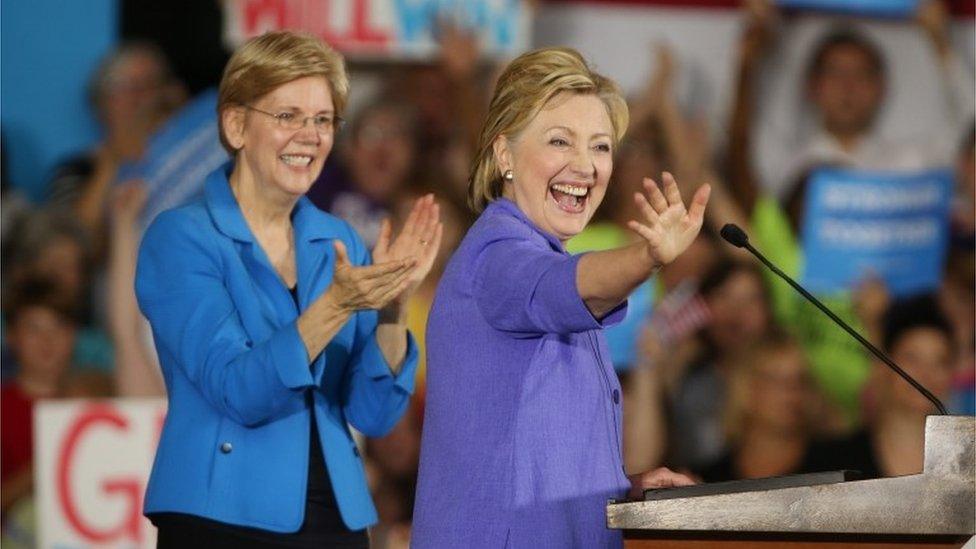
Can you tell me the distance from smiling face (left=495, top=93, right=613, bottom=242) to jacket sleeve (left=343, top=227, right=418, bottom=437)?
1.97 feet

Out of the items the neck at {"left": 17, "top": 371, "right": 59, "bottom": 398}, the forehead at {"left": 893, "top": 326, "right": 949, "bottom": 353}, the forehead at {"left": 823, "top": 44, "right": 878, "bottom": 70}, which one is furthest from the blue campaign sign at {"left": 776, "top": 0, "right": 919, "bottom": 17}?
the neck at {"left": 17, "top": 371, "right": 59, "bottom": 398}

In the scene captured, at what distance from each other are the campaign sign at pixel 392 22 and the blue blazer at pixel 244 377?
250cm

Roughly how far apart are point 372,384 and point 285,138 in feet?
1.45

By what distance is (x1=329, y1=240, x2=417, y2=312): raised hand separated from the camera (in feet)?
8.09

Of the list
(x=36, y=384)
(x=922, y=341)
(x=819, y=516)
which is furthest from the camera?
(x=922, y=341)

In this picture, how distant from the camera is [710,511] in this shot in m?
1.90

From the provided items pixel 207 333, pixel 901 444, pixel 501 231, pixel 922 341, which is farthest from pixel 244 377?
pixel 922 341

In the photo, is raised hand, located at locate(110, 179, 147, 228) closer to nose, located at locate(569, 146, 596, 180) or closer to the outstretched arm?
nose, located at locate(569, 146, 596, 180)

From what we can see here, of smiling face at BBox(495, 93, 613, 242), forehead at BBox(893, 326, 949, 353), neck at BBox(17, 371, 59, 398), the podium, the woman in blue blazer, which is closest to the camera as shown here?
the podium

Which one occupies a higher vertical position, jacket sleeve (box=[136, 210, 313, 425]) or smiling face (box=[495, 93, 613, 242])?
smiling face (box=[495, 93, 613, 242])

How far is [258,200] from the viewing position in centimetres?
284

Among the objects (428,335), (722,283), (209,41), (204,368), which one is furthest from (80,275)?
(428,335)

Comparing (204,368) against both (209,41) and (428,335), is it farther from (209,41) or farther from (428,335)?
(209,41)

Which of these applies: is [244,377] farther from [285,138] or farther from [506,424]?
[506,424]
